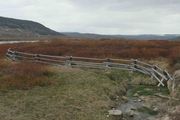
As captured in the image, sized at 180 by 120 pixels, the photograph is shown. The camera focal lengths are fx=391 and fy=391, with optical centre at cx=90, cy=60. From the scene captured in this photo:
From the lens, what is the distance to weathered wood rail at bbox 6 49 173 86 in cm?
3086

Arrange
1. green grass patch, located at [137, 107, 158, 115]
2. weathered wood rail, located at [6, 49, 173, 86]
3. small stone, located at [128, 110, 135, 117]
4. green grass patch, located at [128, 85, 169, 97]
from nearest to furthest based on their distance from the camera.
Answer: small stone, located at [128, 110, 135, 117] → green grass patch, located at [137, 107, 158, 115] → green grass patch, located at [128, 85, 169, 97] → weathered wood rail, located at [6, 49, 173, 86]

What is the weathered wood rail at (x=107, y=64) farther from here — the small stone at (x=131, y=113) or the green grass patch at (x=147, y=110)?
the small stone at (x=131, y=113)

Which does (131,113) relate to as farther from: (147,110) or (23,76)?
(23,76)

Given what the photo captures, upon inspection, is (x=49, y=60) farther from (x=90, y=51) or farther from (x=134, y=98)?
(x=134, y=98)

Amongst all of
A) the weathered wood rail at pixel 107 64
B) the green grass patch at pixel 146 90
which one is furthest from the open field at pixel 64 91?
the weathered wood rail at pixel 107 64

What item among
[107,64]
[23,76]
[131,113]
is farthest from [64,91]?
[107,64]

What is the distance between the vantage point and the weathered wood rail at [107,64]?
3086cm

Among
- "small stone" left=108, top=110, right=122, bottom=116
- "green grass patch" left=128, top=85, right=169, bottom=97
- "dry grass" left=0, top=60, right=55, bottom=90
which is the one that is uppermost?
"dry grass" left=0, top=60, right=55, bottom=90

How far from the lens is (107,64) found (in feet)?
112

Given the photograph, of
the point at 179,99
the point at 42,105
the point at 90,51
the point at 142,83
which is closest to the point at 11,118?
the point at 42,105

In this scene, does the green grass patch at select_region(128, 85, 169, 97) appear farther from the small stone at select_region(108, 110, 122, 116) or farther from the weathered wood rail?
the small stone at select_region(108, 110, 122, 116)

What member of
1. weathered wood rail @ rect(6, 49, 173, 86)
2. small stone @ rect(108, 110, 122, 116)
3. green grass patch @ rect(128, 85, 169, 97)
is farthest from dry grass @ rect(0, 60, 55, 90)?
small stone @ rect(108, 110, 122, 116)

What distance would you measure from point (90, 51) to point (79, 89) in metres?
18.9

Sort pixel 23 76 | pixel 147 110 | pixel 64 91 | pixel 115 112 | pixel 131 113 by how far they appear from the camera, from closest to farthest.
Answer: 1. pixel 115 112
2. pixel 131 113
3. pixel 147 110
4. pixel 64 91
5. pixel 23 76
